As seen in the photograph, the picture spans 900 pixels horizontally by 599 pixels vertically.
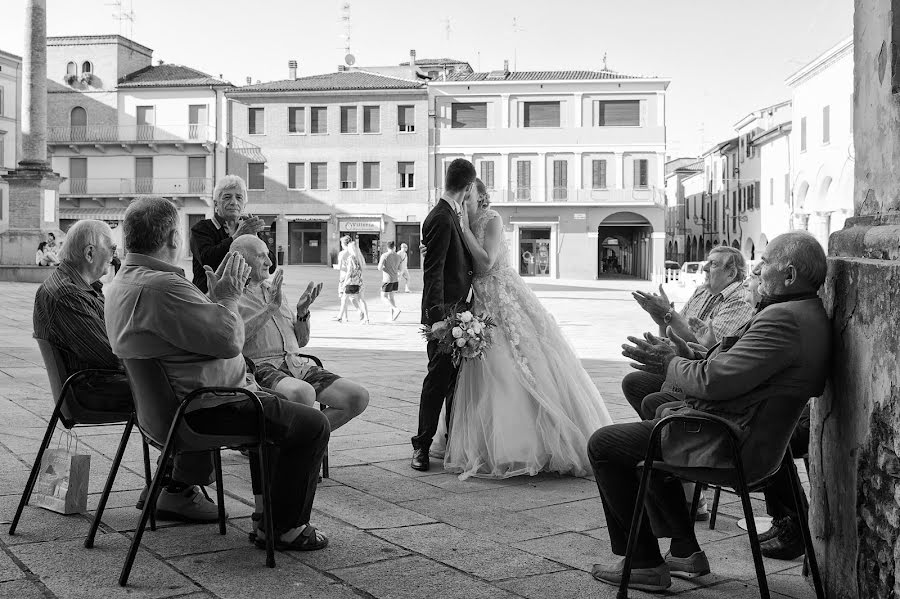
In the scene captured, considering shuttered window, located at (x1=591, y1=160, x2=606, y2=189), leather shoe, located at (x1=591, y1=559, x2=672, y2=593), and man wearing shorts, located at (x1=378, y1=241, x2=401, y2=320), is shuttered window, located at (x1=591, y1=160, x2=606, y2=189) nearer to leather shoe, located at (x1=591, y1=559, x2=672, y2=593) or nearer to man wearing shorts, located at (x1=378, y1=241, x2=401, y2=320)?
man wearing shorts, located at (x1=378, y1=241, x2=401, y2=320)

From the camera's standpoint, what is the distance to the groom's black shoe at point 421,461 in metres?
5.63

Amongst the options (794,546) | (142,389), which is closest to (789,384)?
(794,546)

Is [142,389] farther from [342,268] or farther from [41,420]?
[342,268]

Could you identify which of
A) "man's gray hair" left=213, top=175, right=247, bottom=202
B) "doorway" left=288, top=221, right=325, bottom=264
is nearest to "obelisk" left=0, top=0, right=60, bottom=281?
"man's gray hair" left=213, top=175, right=247, bottom=202

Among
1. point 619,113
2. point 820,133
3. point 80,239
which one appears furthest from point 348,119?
point 80,239

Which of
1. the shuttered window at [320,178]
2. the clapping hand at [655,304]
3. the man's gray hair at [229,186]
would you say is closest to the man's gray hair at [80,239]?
the man's gray hair at [229,186]

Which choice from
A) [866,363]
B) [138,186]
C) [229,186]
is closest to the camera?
[866,363]

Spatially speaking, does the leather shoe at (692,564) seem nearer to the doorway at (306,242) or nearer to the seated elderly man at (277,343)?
the seated elderly man at (277,343)

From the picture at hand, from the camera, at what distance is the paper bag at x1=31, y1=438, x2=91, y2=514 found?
175 inches

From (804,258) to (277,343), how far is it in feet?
8.88

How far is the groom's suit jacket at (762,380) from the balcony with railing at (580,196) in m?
44.8

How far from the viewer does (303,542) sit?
4.05 metres

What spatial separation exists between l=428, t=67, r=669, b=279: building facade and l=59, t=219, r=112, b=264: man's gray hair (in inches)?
1713

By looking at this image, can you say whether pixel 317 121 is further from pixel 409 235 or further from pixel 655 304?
pixel 655 304
